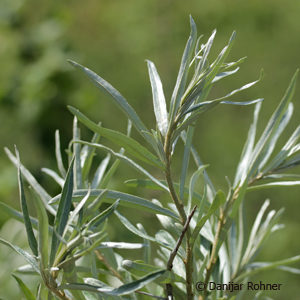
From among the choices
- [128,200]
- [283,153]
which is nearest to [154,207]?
[128,200]

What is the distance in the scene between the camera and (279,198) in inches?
69.7

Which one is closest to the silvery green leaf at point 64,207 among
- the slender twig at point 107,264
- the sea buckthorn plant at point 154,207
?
the sea buckthorn plant at point 154,207

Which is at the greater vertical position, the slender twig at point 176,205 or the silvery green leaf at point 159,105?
the silvery green leaf at point 159,105

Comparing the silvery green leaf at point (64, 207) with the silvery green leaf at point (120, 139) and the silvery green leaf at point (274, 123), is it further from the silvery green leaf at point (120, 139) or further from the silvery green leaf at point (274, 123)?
the silvery green leaf at point (274, 123)

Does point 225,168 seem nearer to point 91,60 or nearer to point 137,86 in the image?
point 137,86

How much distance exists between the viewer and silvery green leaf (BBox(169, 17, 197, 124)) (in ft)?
0.95

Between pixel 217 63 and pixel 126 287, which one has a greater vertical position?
pixel 217 63

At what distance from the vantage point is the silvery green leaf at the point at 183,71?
290 millimetres

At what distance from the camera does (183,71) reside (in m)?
0.29

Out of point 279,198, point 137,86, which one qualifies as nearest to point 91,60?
point 137,86

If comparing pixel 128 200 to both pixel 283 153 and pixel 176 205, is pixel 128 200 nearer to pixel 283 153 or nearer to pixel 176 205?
pixel 176 205

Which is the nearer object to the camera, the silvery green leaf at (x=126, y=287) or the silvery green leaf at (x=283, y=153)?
the silvery green leaf at (x=126, y=287)

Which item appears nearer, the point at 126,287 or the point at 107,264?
the point at 126,287

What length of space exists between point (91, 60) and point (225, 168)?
827 mm
